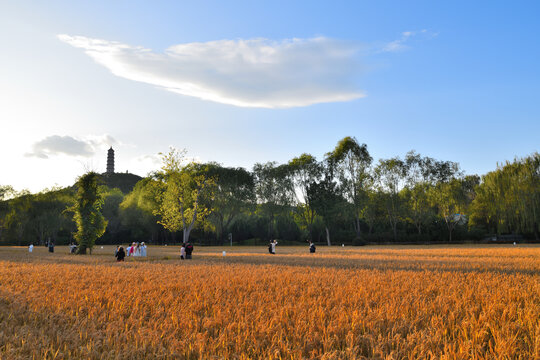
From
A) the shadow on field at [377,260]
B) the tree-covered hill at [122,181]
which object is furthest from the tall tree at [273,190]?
the tree-covered hill at [122,181]

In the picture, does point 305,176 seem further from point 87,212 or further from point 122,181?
point 122,181

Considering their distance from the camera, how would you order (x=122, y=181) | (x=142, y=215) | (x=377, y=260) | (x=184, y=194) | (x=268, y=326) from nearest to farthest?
(x=268, y=326)
(x=377, y=260)
(x=184, y=194)
(x=142, y=215)
(x=122, y=181)

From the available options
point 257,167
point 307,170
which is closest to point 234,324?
point 307,170

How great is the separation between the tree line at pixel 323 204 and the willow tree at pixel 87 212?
73.9ft

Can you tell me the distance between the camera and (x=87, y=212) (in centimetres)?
3628

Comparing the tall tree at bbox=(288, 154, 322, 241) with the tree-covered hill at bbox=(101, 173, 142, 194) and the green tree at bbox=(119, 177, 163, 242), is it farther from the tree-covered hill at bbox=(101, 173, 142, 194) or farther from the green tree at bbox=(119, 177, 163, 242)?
the tree-covered hill at bbox=(101, 173, 142, 194)

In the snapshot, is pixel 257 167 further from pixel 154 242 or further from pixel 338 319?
pixel 338 319

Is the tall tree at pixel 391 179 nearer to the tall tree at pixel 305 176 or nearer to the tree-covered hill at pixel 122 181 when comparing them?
the tall tree at pixel 305 176

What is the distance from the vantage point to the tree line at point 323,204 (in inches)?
2386

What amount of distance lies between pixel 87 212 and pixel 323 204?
41658 mm

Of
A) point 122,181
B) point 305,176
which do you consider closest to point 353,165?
point 305,176

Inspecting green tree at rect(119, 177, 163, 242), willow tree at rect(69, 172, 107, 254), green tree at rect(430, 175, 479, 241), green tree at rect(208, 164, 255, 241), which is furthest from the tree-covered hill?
green tree at rect(430, 175, 479, 241)

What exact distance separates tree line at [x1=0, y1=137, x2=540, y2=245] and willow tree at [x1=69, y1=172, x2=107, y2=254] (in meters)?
22.5

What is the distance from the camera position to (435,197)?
229 feet
